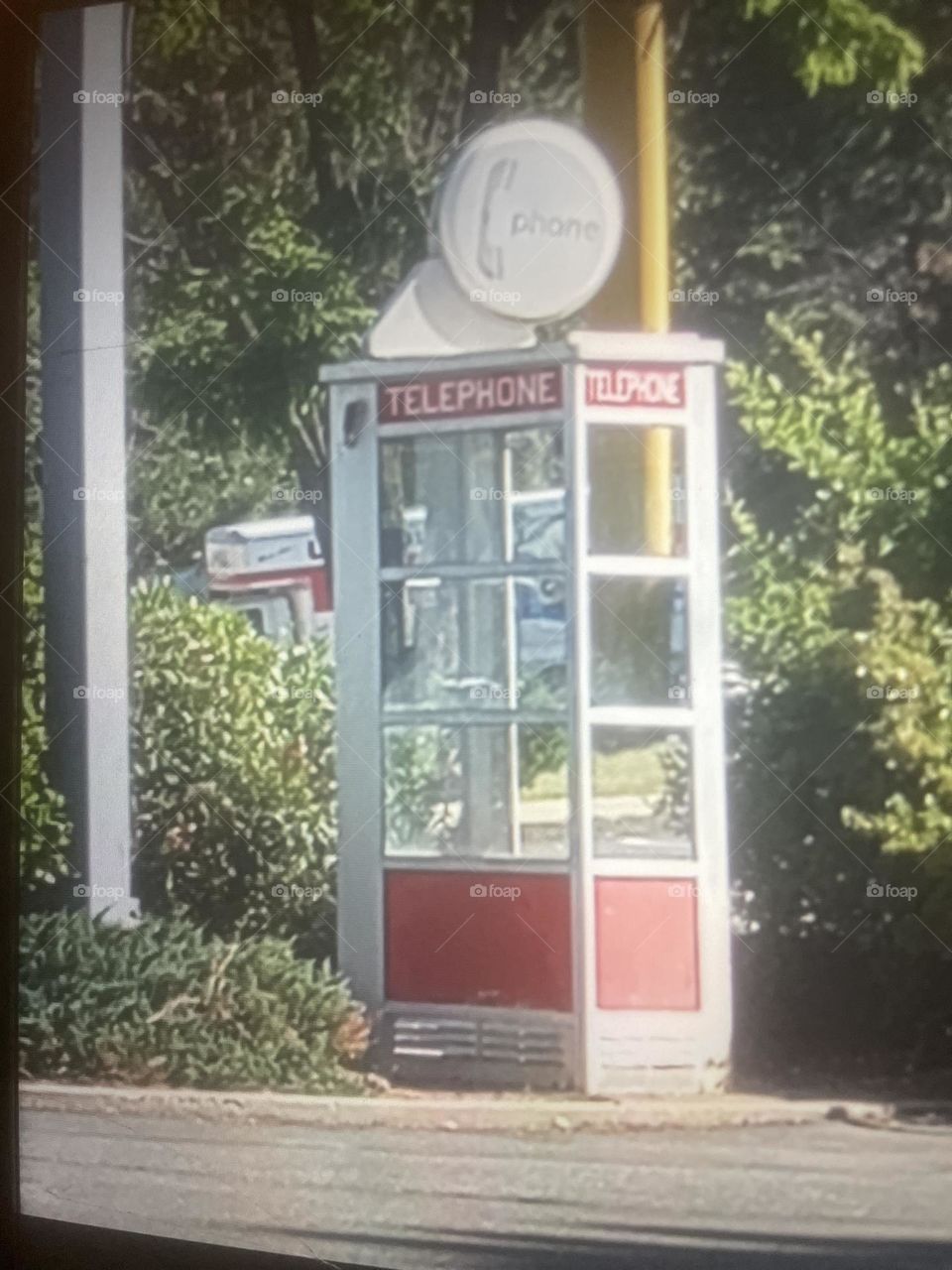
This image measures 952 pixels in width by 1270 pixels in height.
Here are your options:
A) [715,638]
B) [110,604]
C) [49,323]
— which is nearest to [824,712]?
[715,638]

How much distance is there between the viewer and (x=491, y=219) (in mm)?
2127

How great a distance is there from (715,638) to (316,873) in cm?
70

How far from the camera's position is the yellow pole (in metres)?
2.06

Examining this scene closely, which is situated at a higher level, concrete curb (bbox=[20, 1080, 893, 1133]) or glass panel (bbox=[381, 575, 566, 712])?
glass panel (bbox=[381, 575, 566, 712])

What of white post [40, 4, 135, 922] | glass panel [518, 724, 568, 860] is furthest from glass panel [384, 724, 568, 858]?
white post [40, 4, 135, 922]

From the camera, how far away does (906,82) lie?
1.95 meters

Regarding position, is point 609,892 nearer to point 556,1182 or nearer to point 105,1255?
point 556,1182

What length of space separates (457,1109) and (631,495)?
0.92 metres

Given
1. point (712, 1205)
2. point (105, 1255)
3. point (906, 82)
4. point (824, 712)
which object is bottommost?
point (105, 1255)

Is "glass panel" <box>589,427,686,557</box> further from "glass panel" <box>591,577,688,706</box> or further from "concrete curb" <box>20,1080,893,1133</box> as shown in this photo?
"concrete curb" <box>20,1080,893,1133</box>

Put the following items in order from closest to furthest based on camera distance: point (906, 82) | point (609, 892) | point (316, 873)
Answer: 1. point (906, 82)
2. point (609, 892)
3. point (316, 873)

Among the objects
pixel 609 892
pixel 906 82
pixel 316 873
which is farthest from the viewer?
pixel 316 873

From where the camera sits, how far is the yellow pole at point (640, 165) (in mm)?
2057

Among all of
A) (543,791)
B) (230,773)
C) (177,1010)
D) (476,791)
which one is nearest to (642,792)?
(543,791)
